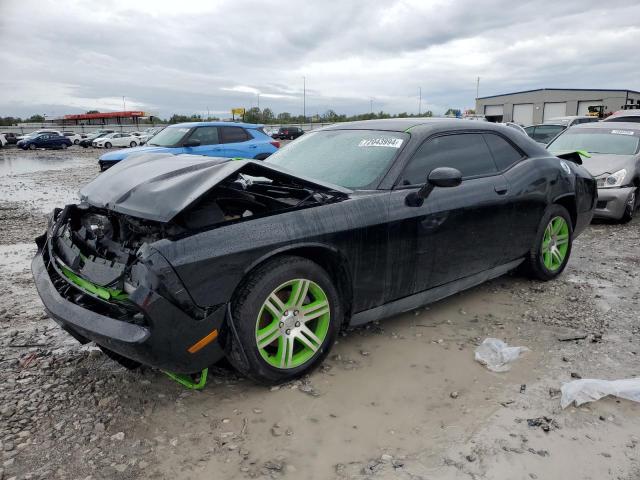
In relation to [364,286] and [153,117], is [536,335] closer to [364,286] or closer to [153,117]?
[364,286]

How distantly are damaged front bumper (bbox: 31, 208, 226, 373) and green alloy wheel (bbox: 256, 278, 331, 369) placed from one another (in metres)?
0.29

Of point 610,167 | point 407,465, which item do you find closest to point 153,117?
point 610,167

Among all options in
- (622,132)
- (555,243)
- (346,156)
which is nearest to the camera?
(346,156)

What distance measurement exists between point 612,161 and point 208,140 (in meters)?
7.88

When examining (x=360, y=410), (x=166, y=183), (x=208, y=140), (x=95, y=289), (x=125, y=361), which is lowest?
(x=360, y=410)

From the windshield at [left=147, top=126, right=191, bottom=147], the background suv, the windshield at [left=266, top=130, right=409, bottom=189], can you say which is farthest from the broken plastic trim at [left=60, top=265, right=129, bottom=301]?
the background suv

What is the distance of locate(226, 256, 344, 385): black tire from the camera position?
2.72 meters

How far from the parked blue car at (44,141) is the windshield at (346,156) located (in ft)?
117

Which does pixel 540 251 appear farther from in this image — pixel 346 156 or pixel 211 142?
pixel 211 142

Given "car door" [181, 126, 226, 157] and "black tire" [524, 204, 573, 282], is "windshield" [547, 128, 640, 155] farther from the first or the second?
"car door" [181, 126, 226, 157]

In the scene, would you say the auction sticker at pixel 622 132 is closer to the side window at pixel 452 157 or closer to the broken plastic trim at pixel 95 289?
the side window at pixel 452 157

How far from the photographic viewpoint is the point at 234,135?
38.4 feet

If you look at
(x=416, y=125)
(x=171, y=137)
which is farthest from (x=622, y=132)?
(x=171, y=137)

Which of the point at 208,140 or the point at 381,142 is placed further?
the point at 208,140
